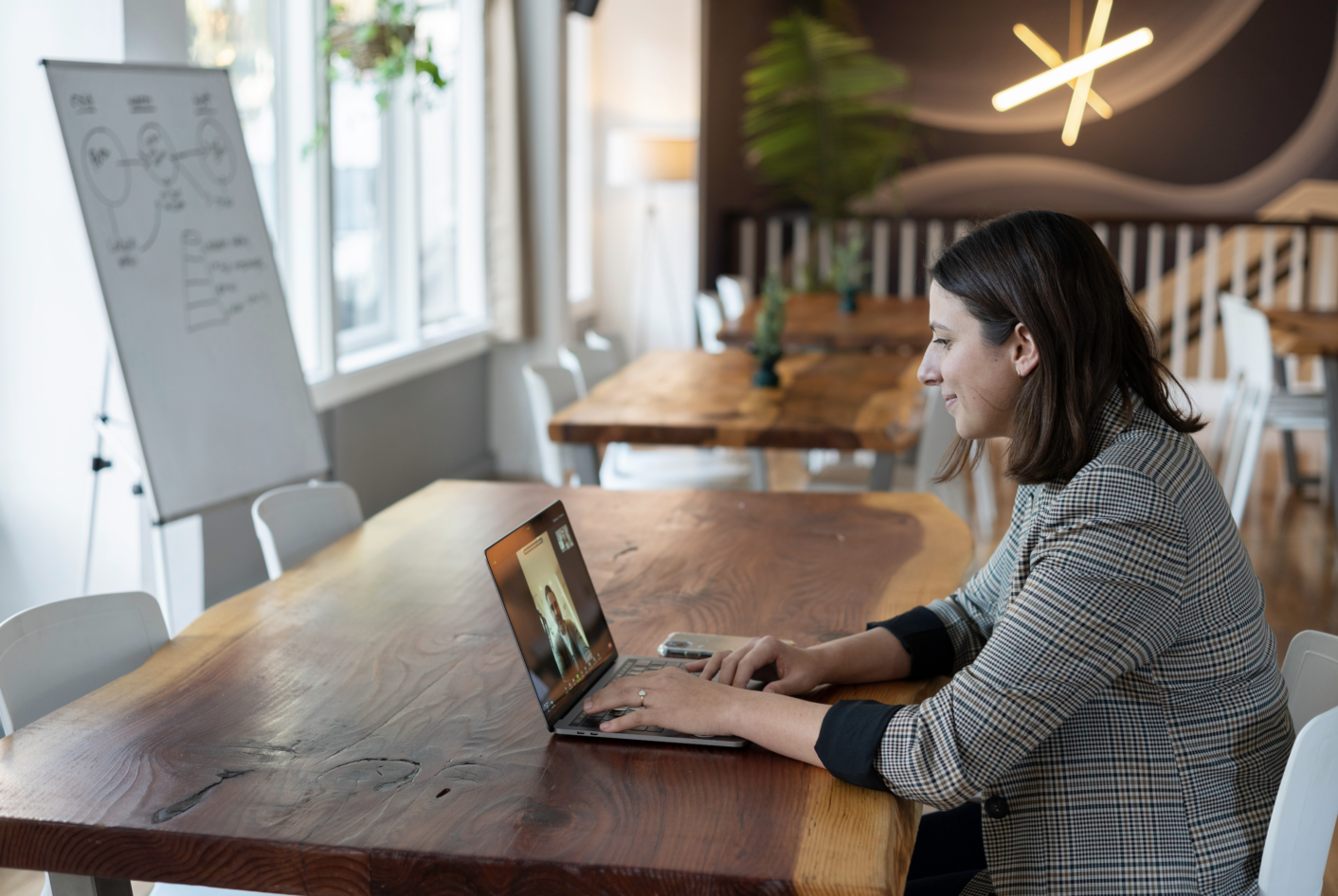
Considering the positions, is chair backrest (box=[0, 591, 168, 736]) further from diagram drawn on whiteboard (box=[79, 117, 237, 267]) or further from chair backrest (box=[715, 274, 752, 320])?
chair backrest (box=[715, 274, 752, 320])

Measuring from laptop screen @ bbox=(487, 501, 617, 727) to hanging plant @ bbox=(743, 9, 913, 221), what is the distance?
19.8ft

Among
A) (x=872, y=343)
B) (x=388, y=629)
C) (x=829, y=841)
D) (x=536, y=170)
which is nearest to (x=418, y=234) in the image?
(x=536, y=170)

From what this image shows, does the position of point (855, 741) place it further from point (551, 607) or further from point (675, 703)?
point (551, 607)

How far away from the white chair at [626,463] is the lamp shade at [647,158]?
362cm

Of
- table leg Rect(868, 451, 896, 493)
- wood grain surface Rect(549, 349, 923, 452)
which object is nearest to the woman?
wood grain surface Rect(549, 349, 923, 452)

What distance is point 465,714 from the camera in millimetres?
1402

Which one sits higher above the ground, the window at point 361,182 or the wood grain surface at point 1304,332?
the window at point 361,182

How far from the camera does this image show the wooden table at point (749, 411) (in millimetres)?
3051

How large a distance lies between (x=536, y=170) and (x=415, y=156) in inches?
39.0

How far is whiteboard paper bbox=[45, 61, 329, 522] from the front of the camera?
2.82 m

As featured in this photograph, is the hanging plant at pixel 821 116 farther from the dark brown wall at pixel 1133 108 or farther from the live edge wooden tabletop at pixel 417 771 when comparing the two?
the live edge wooden tabletop at pixel 417 771

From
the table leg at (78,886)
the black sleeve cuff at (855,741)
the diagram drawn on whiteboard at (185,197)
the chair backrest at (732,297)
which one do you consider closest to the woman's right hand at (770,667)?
the black sleeve cuff at (855,741)

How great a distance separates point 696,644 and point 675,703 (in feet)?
0.95

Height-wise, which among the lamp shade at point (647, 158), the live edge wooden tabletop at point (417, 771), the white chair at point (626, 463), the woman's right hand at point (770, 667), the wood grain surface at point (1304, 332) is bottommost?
the white chair at point (626, 463)
